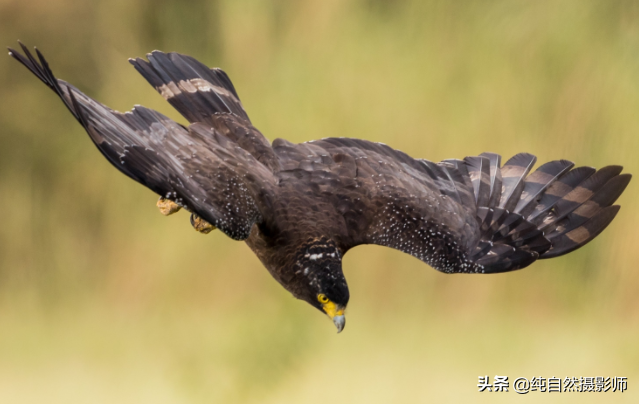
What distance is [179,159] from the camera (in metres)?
3.50

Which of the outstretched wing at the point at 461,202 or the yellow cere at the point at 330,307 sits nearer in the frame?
the yellow cere at the point at 330,307

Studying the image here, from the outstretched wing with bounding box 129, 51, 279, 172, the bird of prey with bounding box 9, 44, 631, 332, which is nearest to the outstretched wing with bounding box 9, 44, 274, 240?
the bird of prey with bounding box 9, 44, 631, 332

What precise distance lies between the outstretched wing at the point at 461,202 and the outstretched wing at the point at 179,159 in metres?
0.41

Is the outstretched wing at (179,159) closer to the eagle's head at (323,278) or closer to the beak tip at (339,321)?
the eagle's head at (323,278)

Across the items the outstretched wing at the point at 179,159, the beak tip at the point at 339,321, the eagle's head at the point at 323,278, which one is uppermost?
the outstretched wing at the point at 179,159

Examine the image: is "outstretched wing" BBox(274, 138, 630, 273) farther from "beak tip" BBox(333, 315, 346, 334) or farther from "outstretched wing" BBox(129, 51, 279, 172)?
"beak tip" BBox(333, 315, 346, 334)

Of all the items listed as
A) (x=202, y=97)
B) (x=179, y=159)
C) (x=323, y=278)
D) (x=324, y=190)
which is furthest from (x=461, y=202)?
(x=179, y=159)

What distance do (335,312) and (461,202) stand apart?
1153mm

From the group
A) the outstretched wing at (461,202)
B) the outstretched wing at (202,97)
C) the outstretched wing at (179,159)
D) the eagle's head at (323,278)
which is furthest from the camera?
the outstretched wing at (461,202)

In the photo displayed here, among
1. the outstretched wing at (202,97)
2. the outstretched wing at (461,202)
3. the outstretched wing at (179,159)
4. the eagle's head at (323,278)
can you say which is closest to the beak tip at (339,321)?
the eagle's head at (323,278)

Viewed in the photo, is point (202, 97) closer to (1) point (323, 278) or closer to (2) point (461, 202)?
(1) point (323, 278)

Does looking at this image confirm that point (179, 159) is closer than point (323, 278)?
Yes

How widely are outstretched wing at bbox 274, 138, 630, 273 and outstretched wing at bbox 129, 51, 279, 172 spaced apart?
0.18 metres

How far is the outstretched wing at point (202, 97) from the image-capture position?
397 centimetres
